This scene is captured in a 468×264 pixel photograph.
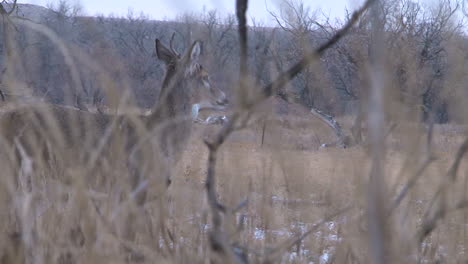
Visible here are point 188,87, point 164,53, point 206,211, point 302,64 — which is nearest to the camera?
point 302,64

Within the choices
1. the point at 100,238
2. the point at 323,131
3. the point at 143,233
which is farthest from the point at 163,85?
the point at 100,238

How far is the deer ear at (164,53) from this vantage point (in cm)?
653

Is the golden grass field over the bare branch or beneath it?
beneath

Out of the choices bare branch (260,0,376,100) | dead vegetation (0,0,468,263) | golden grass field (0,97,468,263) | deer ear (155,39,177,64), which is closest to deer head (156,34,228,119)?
deer ear (155,39,177,64)

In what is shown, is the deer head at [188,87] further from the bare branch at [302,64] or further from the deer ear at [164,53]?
the bare branch at [302,64]

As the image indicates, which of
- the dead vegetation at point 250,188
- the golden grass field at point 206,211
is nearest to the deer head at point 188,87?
the dead vegetation at point 250,188

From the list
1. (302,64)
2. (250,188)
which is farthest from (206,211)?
(302,64)

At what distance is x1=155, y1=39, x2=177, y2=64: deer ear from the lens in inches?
257

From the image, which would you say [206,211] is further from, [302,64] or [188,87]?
[188,87]

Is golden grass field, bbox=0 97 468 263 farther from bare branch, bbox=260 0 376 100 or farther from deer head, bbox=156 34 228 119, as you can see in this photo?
deer head, bbox=156 34 228 119

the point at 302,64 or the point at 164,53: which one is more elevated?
the point at 164,53

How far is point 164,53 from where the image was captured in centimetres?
660

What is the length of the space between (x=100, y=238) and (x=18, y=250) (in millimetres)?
481

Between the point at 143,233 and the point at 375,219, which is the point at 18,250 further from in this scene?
→ the point at 375,219
